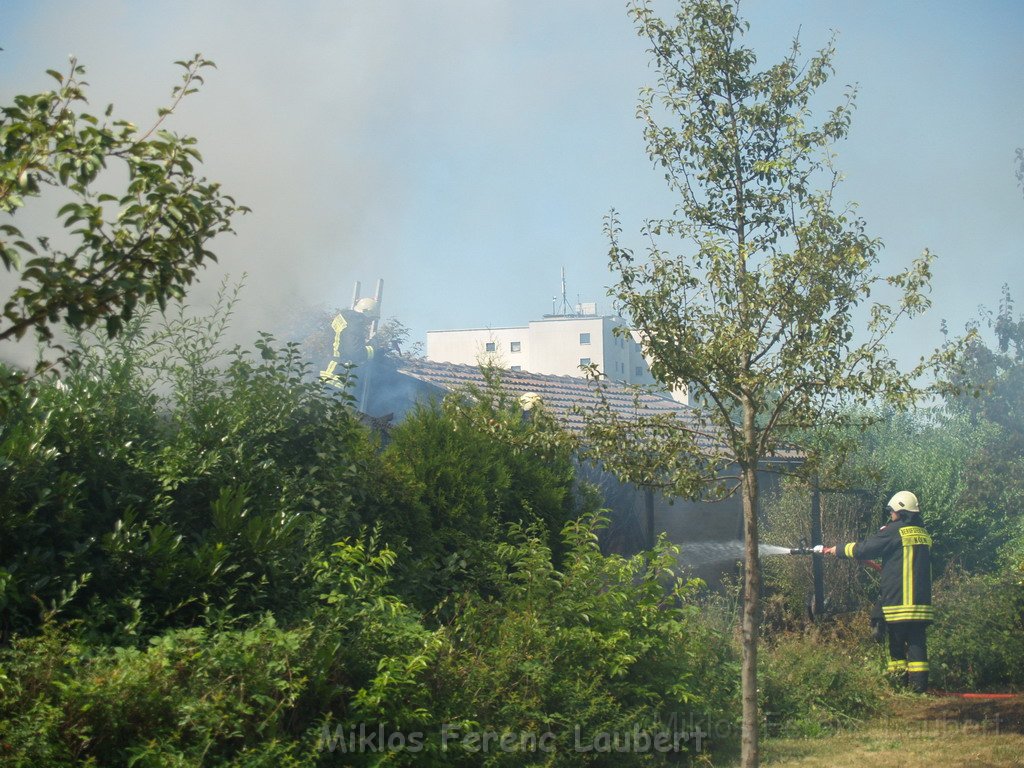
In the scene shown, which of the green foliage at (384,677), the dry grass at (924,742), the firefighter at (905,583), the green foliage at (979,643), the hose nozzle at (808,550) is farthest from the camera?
the hose nozzle at (808,550)

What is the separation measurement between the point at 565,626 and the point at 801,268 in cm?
304

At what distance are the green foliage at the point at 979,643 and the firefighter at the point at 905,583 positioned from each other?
496 millimetres

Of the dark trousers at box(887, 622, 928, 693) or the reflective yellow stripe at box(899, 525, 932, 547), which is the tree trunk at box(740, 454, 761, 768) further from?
the reflective yellow stripe at box(899, 525, 932, 547)

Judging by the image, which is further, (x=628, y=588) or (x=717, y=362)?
(x=628, y=588)

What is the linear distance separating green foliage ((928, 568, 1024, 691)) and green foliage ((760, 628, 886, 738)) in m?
1.02

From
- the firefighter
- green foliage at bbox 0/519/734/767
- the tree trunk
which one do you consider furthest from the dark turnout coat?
the tree trunk

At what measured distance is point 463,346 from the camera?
278 ft

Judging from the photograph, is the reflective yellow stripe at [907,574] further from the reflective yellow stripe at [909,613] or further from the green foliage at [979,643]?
the green foliage at [979,643]

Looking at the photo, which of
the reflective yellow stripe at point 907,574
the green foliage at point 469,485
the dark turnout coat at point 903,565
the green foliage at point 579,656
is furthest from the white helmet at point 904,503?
the green foliage at point 469,485

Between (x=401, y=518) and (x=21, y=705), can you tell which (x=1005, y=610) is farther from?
(x=21, y=705)

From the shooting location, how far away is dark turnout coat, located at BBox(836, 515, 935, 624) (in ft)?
36.1

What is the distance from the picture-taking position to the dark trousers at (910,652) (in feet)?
35.4

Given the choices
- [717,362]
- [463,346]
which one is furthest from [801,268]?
[463,346]

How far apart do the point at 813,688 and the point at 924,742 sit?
1.40 metres
